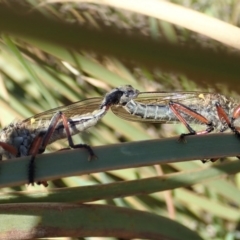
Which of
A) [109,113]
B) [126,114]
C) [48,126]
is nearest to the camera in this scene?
[48,126]

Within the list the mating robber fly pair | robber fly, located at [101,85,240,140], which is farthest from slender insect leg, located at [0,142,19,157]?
robber fly, located at [101,85,240,140]

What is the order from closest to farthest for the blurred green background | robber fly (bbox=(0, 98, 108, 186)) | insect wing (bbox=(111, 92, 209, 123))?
robber fly (bbox=(0, 98, 108, 186)) < insect wing (bbox=(111, 92, 209, 123)) < the blurred green background

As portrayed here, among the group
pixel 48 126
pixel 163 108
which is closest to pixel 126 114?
pixel 163 108

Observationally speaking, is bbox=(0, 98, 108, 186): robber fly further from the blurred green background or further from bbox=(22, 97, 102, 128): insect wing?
the blurred green background

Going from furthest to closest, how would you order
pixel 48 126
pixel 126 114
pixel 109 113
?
pixel 109 113, pixel 126 114, pixel 48 126

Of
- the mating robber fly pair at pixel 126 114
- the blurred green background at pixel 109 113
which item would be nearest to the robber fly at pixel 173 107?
the mating robber fly pair at pixel 126 114

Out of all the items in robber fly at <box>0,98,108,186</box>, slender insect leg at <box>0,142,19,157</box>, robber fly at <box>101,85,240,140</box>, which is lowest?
slender insect leg at <box>0,142,19,157</box>

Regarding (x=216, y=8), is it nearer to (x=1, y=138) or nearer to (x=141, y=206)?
(x=141, y=206)

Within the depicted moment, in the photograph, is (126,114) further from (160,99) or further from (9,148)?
(9,148)
